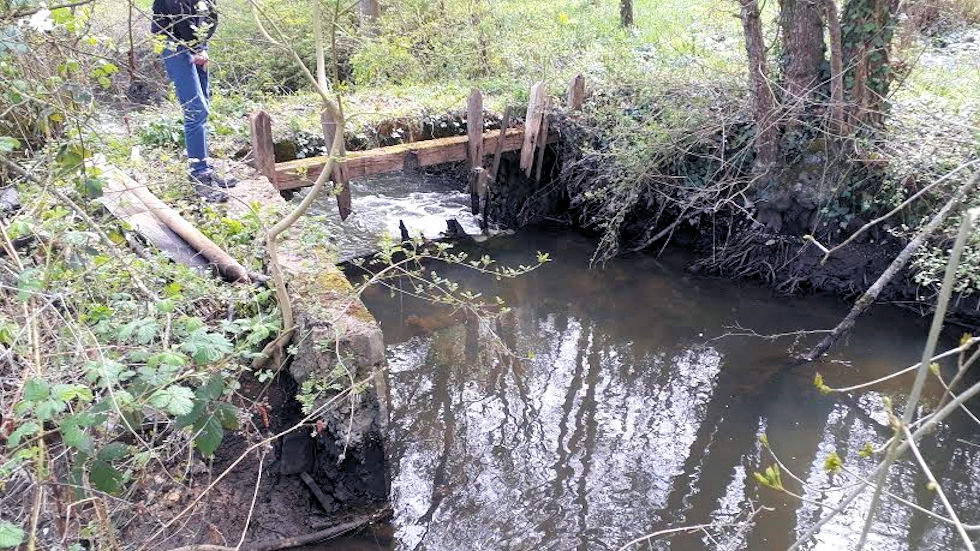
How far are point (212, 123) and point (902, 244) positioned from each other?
22.0ft

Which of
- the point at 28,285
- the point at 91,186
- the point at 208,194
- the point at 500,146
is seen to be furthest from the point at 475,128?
the point at 28,285

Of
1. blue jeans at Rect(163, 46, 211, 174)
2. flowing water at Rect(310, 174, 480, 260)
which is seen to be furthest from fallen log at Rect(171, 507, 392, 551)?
flowing water at Rect(310, 174, 480, 260)

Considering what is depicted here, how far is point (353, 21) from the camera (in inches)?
520

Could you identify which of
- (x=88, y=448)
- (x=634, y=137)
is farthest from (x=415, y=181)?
(x=88, y=448)

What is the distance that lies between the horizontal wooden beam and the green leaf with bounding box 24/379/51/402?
15.6 feet

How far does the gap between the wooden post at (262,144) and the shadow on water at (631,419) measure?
5.88 ft

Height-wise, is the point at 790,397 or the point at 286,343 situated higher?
the point at 286,343

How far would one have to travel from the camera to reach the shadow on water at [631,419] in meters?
4.58

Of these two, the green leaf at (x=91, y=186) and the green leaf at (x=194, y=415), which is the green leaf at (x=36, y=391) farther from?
the green leaf at (x=91, y=186)

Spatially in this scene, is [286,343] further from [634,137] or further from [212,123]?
[634,137]

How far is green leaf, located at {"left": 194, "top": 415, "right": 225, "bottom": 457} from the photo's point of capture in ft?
8.30

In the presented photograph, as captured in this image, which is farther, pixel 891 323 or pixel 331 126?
pixel 331 126

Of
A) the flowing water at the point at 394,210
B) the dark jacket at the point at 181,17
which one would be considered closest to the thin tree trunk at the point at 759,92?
the flowing water at the point at 394,210

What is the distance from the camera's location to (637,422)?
5.60 meters
